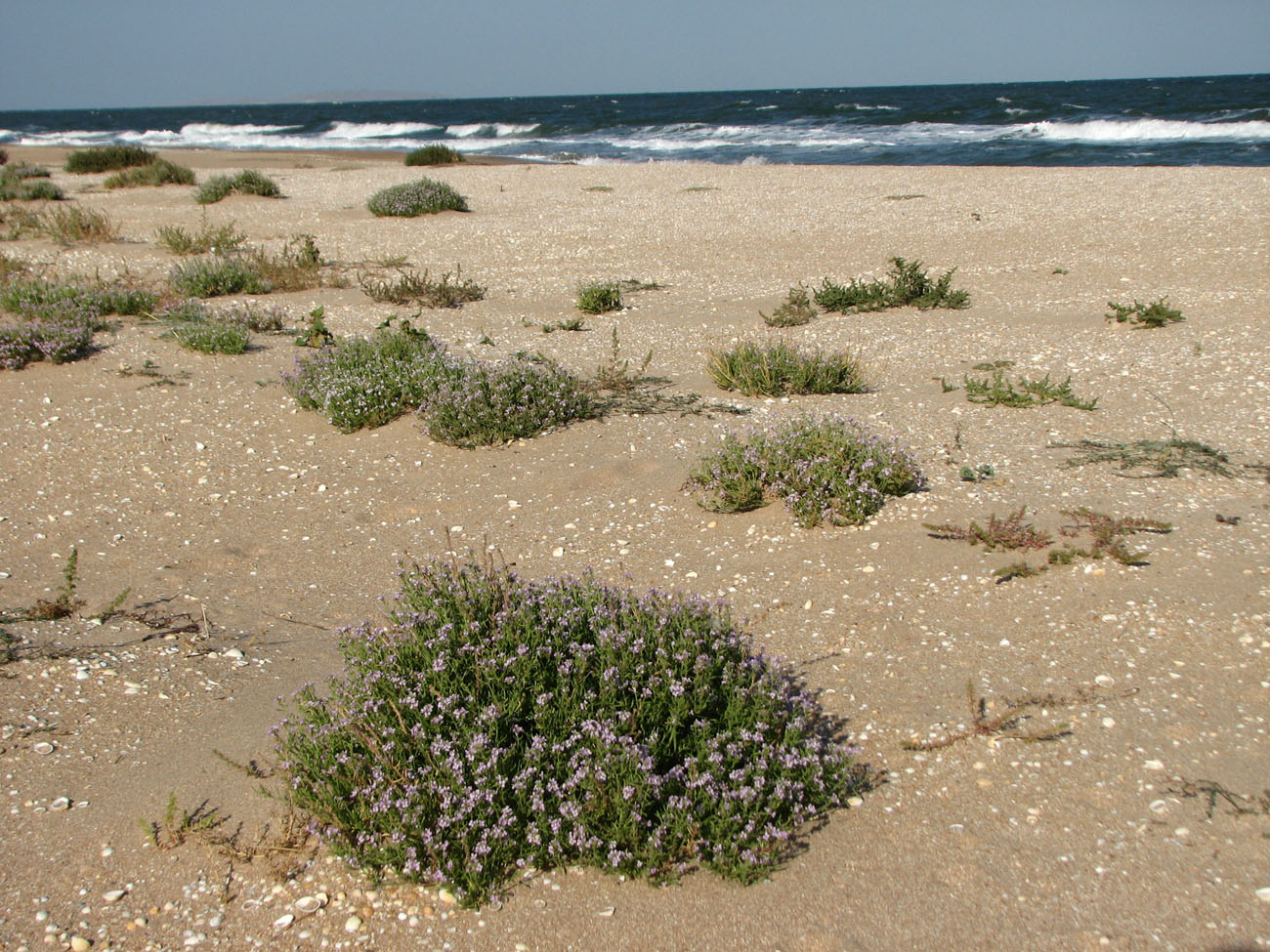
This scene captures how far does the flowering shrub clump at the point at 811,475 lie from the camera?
5570mm

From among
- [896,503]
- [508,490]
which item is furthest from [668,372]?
[896,503]

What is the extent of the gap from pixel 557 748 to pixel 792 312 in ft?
25.1

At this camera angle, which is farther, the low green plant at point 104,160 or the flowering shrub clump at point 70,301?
the low green plant at point 104,160

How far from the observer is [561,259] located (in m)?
14.1

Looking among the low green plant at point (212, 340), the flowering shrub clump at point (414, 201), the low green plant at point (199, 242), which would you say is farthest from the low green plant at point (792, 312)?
the flowering shrub clump at point (414, 201)

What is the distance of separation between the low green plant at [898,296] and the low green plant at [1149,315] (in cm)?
165

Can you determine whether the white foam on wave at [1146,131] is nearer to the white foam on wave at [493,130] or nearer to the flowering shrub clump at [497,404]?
the white foam on wave at [493,130]

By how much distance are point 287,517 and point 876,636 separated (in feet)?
12.3

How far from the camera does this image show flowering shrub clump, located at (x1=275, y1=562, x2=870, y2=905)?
3.09 metres

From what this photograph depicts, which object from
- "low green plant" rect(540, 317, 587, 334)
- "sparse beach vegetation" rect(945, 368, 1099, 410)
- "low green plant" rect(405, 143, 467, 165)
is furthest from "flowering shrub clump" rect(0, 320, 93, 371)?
"low green plant" rect(405, 143, 467, 165)

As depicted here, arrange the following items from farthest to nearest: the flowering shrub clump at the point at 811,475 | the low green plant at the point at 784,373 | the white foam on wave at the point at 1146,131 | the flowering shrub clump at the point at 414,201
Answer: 1. the white foam on wave at the point at 1146,131
2. the flowering shrub clump at the point at 414,201
3. the low green plant at the point at 784,373
4. the flowering shrub clump at the point at 811,475

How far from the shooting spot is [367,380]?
7.35 metres

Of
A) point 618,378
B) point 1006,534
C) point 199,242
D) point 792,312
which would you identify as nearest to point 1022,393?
point 1006,534

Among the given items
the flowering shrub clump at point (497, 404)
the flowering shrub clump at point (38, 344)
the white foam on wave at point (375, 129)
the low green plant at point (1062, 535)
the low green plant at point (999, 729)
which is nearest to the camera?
the low green plant at point (999, 729)
